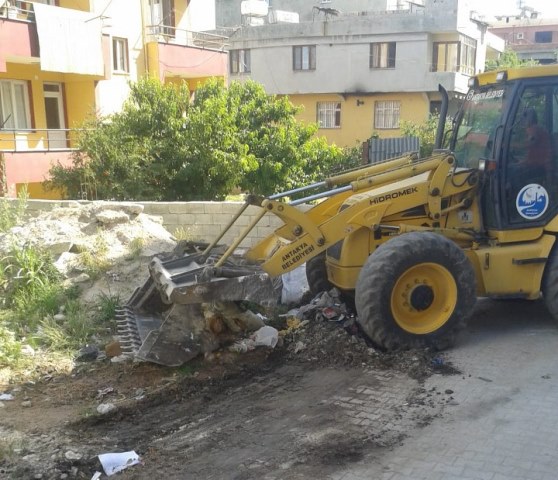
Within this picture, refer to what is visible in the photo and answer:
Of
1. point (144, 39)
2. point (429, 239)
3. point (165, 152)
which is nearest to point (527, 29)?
point (144, 39)

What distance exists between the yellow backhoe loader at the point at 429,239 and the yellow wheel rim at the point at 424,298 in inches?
0.4

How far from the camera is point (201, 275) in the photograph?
5641 millimetres

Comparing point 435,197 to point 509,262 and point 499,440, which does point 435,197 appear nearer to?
point 509,262

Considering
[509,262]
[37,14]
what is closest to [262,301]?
[509,262]

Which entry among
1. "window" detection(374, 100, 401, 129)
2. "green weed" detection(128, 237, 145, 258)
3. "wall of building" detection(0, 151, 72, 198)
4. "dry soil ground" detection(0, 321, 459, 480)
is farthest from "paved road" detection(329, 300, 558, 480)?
"window" detection(374, 100, 401, 129)

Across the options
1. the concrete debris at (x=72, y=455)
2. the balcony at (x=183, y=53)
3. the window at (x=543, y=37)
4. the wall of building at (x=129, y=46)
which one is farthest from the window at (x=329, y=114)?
the window at (x=543, y=37)

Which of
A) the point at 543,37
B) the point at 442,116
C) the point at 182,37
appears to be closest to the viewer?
the point at 442,116

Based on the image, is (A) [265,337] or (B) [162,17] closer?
(A) [265,337]

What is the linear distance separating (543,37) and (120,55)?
57381mm

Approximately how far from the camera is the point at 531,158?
256 inches

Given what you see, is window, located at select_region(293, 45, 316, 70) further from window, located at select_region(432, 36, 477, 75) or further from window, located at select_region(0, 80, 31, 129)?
window, located at select_region(0, 80, 31, 129)

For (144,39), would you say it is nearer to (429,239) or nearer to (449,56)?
(429,239)

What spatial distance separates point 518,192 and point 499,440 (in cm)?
296

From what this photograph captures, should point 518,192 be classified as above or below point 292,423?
above
